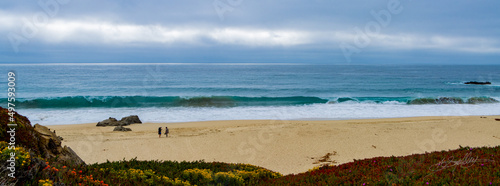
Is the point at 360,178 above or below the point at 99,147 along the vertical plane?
above

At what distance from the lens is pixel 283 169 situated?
40.8ft

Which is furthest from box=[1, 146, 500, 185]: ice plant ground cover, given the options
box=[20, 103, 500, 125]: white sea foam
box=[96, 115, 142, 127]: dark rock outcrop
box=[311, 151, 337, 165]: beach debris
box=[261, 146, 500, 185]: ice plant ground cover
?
box=[20, 103, 500, 125]: white sea foam

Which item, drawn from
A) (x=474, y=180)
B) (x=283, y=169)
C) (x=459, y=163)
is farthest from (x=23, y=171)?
(x=283, y=169)

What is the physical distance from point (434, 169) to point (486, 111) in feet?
106

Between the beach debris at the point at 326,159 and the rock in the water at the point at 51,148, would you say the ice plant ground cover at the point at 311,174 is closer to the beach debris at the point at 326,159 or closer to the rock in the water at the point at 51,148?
the rock in the water at the point at 51,148

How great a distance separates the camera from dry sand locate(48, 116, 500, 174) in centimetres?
1428

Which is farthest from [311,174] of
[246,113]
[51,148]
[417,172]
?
[246,113]

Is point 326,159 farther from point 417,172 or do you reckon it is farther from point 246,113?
point 246,113

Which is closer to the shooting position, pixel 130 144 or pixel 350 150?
pixel 350 150

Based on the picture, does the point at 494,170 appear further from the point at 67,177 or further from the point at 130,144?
the point at 130,144

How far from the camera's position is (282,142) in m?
16.7

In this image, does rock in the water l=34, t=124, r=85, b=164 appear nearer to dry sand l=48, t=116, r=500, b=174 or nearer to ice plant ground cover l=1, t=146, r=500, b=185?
ice plant ground cover l=1, t=146, r=500, b=185

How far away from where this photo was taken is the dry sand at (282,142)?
14.3 meters

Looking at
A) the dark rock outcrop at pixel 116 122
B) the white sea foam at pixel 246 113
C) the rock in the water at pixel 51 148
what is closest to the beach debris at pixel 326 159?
the rock in the water at pixel 51 148
